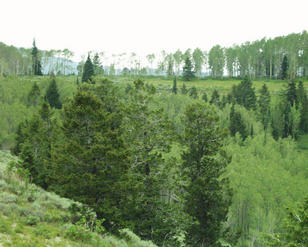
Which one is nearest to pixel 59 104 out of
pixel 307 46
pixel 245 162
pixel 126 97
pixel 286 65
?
pixel 245 162

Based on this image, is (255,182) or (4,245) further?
(255,182)

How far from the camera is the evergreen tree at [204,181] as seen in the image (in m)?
20.5

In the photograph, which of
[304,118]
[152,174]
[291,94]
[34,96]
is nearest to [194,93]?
[291,94]

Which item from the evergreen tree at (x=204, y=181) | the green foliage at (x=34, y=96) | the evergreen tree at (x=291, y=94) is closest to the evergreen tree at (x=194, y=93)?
the evergreen tree at (x=291, y=94)

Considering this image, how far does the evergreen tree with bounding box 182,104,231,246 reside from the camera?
20516 millimetres

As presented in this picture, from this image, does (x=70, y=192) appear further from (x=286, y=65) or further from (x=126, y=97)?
(x=286, y=65)

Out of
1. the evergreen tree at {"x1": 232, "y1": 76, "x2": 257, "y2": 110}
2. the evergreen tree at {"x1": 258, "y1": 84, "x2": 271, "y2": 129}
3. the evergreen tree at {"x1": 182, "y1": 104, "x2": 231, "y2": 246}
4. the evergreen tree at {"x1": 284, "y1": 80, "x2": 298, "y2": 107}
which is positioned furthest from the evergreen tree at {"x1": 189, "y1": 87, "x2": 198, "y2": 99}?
the evergreen tree at {"x1": 182, "y1": 104, "x2": 231, "y2": 246}

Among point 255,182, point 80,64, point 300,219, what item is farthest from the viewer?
point 80,64

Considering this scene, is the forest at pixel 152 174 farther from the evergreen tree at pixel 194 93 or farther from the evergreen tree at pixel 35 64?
the evergreen tree at pixel 35 64

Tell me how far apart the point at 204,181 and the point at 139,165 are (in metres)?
5.05

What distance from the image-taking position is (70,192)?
15.7m

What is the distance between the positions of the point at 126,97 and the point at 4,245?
15991 mm

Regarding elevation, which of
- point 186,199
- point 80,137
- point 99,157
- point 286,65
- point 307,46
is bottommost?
point 186,199

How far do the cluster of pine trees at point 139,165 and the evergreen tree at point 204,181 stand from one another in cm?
7
